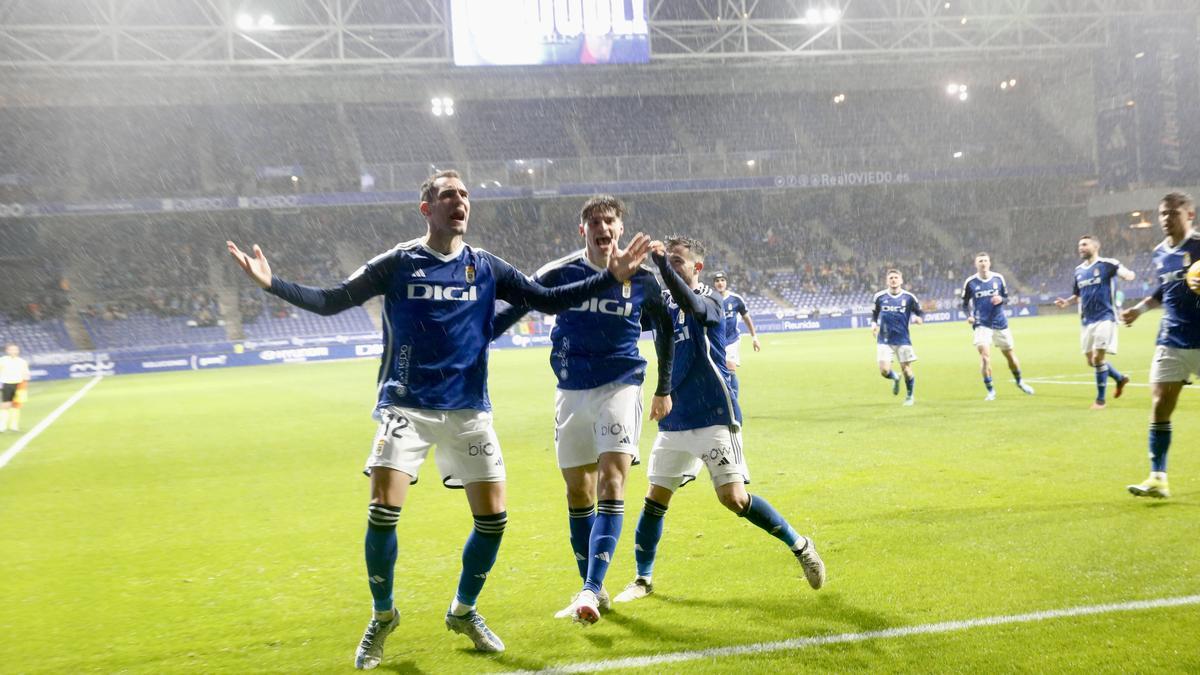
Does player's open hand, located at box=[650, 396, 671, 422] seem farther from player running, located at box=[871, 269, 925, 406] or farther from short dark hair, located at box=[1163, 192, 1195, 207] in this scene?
player running, located at box=[871, 269, 925, 406]

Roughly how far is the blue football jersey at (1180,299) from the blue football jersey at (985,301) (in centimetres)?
714

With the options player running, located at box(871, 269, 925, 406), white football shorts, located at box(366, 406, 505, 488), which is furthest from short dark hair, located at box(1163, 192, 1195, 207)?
player running, located at box(871, 269, 925, 406)

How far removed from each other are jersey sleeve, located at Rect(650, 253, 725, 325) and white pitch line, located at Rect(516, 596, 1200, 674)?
1.79 metres

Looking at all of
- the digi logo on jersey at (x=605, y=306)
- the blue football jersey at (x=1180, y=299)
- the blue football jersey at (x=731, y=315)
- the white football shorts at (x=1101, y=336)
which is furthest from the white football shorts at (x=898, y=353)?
the digi logo on jersey at (x=605, y=306)

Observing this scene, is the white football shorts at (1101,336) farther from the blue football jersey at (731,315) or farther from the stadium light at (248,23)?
the stadium light at (248,23)

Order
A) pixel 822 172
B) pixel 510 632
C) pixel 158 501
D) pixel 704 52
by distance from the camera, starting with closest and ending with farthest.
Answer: pixel 510 632, pixel 158 501, pixel 704 52, pixel 822 172

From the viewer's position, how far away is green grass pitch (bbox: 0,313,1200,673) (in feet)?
14.5

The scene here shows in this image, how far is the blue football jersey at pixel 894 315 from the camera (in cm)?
1498

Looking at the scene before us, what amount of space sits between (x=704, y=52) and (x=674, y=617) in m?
32.5

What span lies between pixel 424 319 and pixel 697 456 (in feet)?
5.93

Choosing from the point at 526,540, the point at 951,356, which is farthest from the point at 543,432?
the point at 951,356

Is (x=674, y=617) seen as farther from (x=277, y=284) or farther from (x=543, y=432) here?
(x=543, y=432)

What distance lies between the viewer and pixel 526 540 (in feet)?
22.4

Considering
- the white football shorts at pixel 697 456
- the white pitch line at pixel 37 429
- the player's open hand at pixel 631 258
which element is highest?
the player's open hand at pixel 631 258
